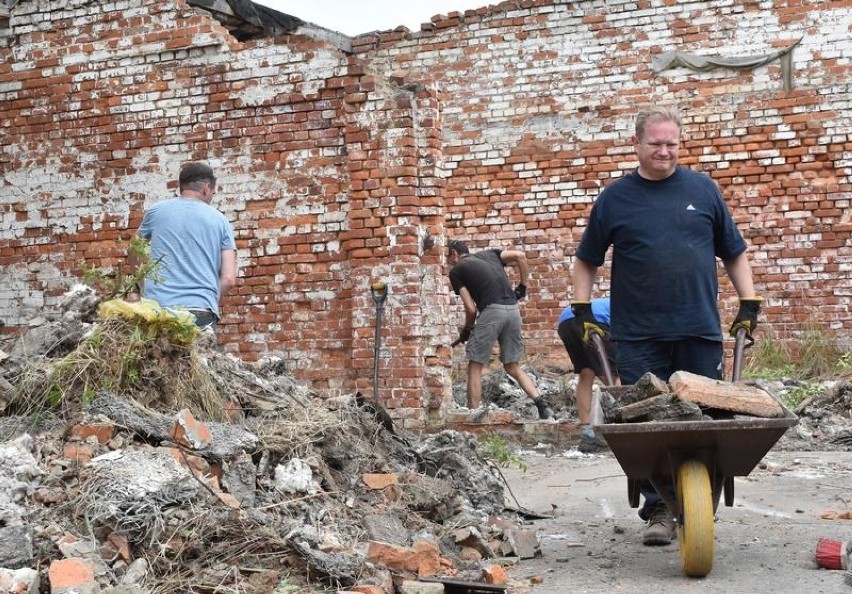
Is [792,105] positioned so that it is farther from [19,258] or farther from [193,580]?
[193,580]

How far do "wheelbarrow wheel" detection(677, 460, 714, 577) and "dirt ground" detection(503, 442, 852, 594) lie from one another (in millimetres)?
79

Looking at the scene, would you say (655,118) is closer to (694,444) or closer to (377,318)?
(694,444)

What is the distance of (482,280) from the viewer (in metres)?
10.6

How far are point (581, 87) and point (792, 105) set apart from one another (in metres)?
2.14

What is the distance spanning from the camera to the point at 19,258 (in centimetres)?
1092

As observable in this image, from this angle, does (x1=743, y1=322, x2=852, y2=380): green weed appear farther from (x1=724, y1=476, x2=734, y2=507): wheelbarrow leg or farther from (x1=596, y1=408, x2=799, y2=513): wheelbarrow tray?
(x1=596, y1=408, x2=799, y2=513): wheelbarrow tray

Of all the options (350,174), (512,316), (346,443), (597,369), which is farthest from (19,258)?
(346,443)

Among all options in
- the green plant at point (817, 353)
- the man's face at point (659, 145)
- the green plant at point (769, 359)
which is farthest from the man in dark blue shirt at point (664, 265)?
the green plant at point (817, 353)

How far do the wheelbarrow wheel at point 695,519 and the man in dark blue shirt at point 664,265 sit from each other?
0.72 meters

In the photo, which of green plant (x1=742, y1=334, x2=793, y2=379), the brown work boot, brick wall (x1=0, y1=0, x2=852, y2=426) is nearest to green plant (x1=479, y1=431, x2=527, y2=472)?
the brown work boot

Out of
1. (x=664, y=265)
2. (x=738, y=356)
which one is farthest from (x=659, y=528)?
(x=664, y=265)

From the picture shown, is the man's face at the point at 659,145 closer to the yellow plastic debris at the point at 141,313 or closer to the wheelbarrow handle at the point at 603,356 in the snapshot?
the wheelbarrow handle at the point at 603,356

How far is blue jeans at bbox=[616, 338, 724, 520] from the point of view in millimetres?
5484

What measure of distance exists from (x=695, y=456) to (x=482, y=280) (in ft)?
19.1
